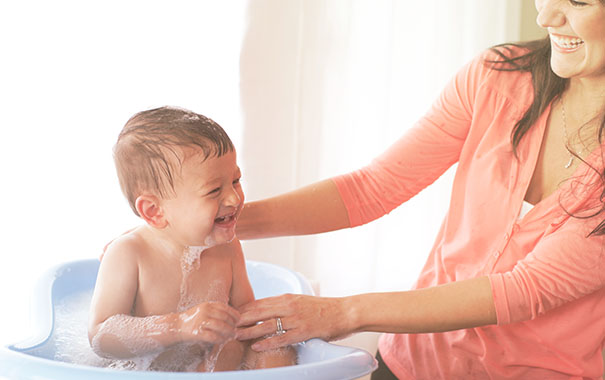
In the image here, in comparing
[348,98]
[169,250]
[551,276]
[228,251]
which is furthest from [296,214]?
[348,98]

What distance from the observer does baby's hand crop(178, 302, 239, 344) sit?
→ 1003 millimetres

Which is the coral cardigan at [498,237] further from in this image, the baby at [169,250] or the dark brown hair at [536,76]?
the baby at [169,250]

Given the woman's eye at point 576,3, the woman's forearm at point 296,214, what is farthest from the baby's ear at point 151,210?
the woman's eye at point 576,3

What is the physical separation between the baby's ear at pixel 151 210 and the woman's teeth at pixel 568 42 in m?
0.76

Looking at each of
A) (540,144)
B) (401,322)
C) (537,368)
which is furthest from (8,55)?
(537,368)

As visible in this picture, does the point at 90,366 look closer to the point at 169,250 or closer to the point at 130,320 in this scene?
the point at 130,320

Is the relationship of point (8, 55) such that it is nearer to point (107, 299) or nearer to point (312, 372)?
point (107, 299)

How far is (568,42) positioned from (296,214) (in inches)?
23.9

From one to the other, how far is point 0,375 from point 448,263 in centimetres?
85

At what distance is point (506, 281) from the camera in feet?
3.75

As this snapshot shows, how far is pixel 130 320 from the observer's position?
107 cm

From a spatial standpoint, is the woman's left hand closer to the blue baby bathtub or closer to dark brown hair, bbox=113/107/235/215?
the blue baby bathtub

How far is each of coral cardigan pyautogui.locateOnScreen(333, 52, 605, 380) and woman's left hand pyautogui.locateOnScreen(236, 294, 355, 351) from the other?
275 mm

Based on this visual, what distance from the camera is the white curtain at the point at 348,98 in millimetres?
1998
